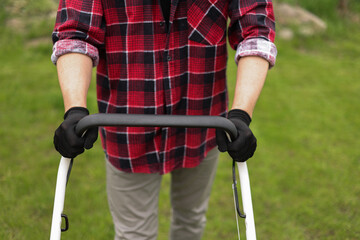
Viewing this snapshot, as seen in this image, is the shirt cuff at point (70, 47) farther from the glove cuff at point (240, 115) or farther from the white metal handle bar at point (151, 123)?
the glove cuff at point (240, 115)

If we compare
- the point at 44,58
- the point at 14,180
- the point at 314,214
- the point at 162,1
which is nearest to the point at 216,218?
the point at 314,214

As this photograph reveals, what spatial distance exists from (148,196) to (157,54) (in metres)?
0.62

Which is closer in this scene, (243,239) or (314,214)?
(243,239)

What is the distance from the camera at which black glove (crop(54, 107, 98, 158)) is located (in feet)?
3.85

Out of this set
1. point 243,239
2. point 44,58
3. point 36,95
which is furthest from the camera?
point 44,58

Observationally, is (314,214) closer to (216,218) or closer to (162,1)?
(216,218)

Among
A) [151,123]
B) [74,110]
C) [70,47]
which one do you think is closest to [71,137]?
[74,110]

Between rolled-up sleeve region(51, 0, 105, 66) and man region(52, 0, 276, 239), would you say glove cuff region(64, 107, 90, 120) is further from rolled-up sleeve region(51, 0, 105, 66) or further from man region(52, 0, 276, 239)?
rolled-up sleeve region(51, 0, 105, 66)

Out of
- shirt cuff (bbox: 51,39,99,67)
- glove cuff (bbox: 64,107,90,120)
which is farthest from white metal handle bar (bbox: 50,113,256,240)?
shirt cuff (bbox: 51,39,99,67)

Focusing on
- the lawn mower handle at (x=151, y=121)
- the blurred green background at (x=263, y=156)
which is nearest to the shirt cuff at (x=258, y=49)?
the lawn mower handle at (x=151, y=121)

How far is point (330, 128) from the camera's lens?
12.4 ft

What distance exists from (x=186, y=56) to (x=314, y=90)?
3.20m

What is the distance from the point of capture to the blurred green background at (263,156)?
8.77 ft

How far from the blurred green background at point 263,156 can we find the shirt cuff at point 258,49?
154 cm
